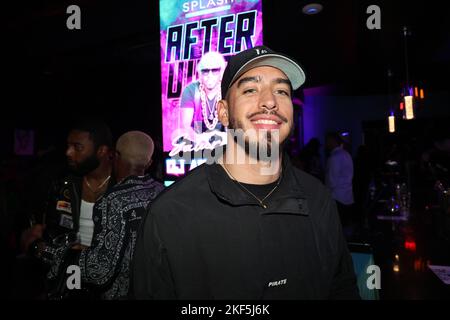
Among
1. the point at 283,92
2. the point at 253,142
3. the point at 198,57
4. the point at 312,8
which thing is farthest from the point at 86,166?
the point at 312,8

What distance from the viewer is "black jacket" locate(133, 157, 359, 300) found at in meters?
1.26

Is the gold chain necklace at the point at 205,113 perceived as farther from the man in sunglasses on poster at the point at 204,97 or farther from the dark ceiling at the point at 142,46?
the dark ceiling at the point at 142,46

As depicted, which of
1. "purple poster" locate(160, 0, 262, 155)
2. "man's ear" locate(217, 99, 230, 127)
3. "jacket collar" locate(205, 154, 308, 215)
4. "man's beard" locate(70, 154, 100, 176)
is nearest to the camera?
"jacket collar" locate(205, 154, 308, 215)

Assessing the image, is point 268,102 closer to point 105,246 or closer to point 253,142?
point 253,142

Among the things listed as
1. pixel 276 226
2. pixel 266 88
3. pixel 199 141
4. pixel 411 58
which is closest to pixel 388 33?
pixel 411 58

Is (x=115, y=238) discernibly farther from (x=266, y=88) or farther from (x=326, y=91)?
(x=326, y=91)

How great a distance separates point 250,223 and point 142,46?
5064 millimetres

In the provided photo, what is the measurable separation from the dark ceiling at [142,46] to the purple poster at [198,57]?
105cm

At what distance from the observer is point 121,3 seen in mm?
3998

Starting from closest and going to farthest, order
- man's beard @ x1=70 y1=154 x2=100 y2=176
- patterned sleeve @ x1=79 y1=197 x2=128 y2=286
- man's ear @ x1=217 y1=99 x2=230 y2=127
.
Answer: man's ear @ x1=217 y1=99 x2=230 y2=127 → patterned sleeve @ x1=79 y1=197 x2=128 y2=286 → man's beard @ x1=70 y1=154 x2=100 y2=176

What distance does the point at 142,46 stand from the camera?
18.3 feet

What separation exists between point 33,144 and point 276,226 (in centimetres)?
974

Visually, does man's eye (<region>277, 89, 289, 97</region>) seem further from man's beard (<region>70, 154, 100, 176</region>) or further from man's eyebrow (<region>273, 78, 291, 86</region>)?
man's beard (<region>70, 154, 100, 176</region>)

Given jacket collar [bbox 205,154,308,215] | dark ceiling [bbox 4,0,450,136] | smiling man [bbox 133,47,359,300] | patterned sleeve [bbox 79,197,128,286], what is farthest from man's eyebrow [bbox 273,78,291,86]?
dark ceiling [bbox 4,0,450,136]
